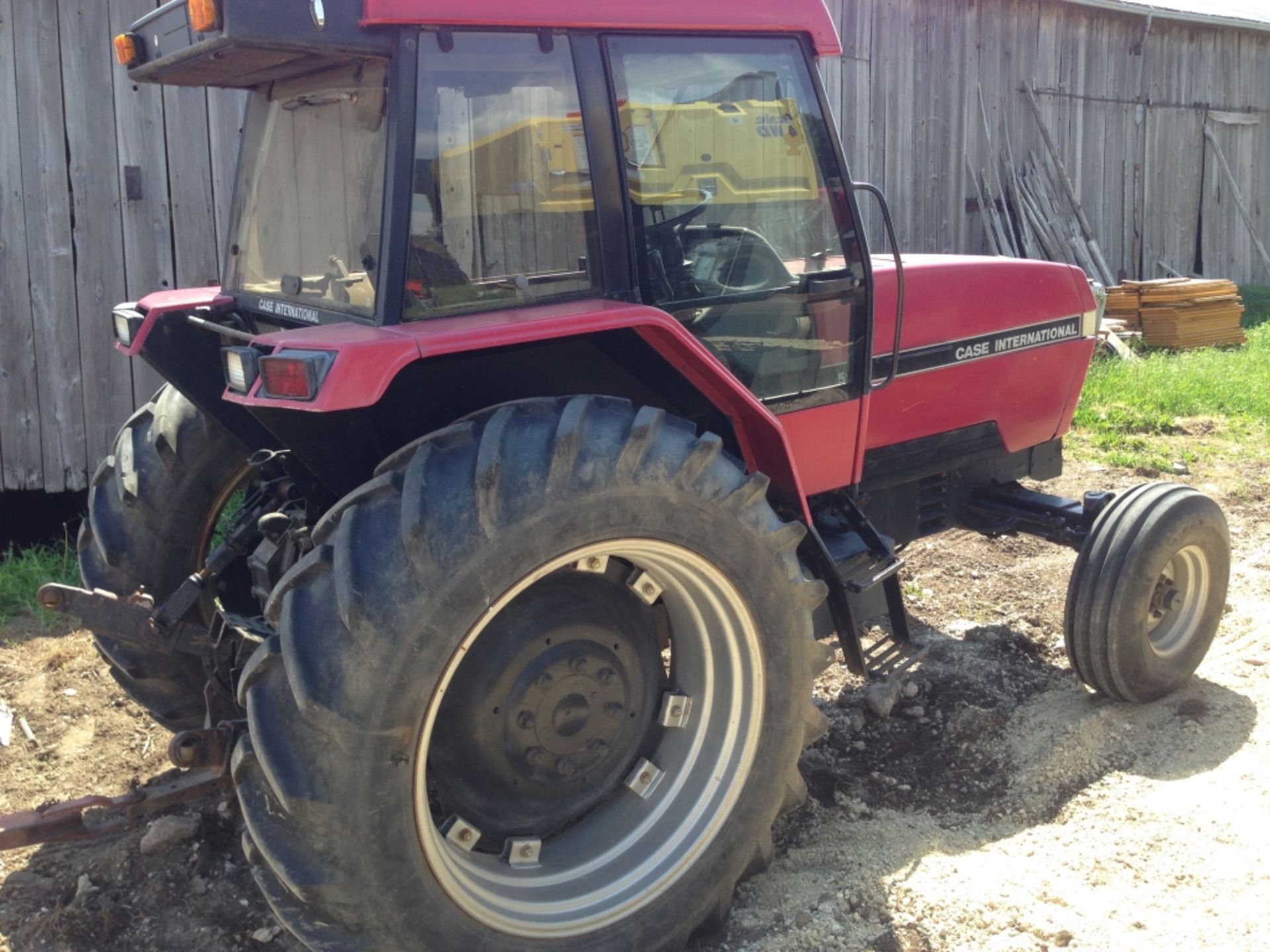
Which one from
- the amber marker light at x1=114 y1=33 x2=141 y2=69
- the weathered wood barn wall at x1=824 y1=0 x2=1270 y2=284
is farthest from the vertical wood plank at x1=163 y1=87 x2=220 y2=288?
the weathered wood barn wall at x1=824 y1=0 x2=1270 y2=284

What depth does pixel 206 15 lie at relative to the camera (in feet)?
8.00

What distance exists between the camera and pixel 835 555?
3.62 m

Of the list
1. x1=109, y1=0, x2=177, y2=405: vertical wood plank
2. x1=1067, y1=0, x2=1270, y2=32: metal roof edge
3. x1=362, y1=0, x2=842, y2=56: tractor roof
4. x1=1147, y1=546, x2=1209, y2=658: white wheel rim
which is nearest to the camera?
x1=362, y1=0, x2=842, y2=56: tractor roof

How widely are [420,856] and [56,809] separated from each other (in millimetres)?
1037

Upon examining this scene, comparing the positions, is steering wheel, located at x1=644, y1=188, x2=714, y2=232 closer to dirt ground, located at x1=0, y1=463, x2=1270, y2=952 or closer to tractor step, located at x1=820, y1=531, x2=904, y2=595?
tractor step, located at x1=820, y1=531, x2=904, y2=595

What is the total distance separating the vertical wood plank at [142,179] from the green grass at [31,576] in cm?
87

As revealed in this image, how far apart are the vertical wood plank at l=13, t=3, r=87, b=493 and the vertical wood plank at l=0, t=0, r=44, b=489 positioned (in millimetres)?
26

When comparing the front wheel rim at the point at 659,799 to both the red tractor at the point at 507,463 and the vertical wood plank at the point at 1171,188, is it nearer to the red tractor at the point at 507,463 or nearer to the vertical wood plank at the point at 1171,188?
the red tractor at the point at 507,463

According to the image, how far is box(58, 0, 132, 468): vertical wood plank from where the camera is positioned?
18.1ft

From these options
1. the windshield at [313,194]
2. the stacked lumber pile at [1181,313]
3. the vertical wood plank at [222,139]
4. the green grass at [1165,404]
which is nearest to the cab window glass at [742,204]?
the windshield at [313,194]

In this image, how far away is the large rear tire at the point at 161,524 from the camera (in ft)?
11.3

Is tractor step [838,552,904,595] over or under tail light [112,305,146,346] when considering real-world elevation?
under

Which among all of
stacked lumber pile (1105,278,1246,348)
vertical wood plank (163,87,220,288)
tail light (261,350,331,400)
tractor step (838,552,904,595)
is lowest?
tractor step (838,552,904,595)

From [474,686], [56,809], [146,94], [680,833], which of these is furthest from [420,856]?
[146,94]
